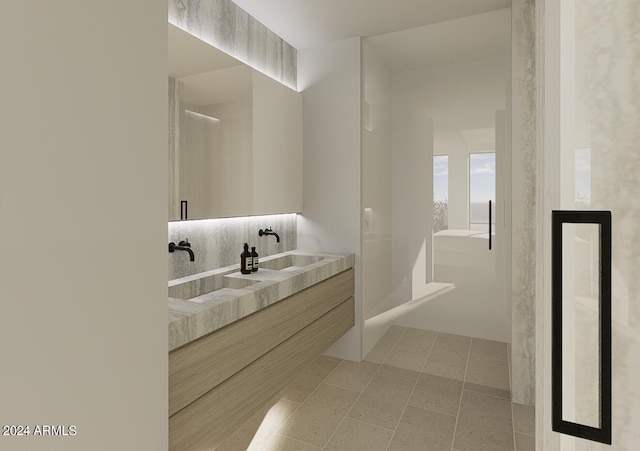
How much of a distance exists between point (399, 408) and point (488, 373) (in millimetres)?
978

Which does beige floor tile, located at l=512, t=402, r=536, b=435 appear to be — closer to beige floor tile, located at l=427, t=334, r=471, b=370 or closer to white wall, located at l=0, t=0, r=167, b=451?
beige floor tile, located at l=427, t=334, r=471, b=370

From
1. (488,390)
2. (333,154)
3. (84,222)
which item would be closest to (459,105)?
(333,154)

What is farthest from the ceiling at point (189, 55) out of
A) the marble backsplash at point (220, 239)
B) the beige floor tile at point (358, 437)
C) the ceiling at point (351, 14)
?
the beige floor tile at point (358, 437)

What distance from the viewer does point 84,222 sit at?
0.66m

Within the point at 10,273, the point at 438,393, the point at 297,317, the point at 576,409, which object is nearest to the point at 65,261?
the point at 10,273

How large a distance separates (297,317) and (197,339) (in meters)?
0.86

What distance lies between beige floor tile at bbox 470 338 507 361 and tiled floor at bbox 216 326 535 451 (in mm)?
11

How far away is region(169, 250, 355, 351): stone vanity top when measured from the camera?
144 centimetres

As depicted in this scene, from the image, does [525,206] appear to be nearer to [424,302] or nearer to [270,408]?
[424,302]

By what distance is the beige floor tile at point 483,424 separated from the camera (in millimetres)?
1979

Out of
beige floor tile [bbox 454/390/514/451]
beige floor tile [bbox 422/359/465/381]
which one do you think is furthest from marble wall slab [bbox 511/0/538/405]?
beige floor tile [bbox 422/359/465/381]

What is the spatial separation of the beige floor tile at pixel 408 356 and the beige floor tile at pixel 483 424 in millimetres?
512

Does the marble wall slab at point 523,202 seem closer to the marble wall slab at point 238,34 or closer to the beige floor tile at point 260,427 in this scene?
the beige floor tile at point 260,427

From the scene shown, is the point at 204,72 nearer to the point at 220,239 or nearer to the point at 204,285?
the point at 220,239
